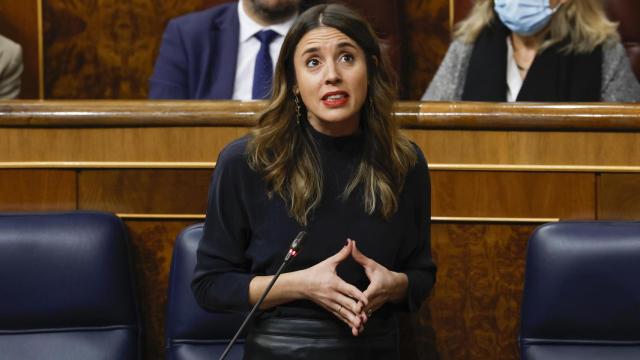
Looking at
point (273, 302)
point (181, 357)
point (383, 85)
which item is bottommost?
point (181, 357)

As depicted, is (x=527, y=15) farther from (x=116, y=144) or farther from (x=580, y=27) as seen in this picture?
(x=116, y=144)

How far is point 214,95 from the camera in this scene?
3.85 ft

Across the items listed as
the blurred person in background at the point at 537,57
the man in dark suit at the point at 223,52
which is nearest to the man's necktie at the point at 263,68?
the man in dark suit at the point at 223,52

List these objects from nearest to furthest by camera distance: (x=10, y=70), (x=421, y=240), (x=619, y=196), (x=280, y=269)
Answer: (x=280, y=269)
(x=421, y=240)
(x=619, y=196)
(x=10, y=70)

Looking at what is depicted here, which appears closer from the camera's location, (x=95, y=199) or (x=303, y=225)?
(x=303, y=225)

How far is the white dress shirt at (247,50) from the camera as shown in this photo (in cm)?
119

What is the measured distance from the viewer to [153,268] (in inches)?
34.7

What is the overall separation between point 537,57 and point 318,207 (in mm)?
559

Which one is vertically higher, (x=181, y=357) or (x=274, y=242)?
(x=274, y=242)

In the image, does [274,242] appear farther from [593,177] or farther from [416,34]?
[416,34]

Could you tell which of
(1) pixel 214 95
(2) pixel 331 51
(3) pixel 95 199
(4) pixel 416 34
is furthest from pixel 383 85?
(4) pixel 416 34

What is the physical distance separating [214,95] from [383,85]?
0.47 metres

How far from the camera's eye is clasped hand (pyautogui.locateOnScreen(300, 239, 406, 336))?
652 mm

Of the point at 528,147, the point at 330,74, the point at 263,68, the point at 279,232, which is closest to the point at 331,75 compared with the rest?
the point at 330,74
